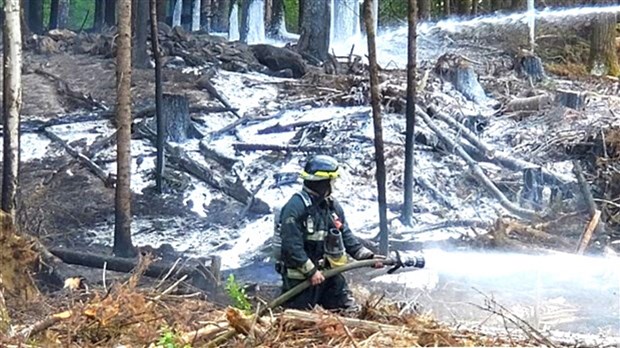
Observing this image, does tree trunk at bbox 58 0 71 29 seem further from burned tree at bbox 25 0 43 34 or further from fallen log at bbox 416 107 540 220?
fallen log at bbox 416 107 540 220

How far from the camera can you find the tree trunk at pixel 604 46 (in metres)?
22.8

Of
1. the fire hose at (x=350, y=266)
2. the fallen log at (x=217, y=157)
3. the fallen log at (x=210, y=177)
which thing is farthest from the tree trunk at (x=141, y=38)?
the fire hose at (x=350, y=266)

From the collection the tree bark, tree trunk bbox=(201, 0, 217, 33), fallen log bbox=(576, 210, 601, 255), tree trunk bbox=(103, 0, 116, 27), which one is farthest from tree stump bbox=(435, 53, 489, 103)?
tree trunk bbox=(201, 0, 217, 33)

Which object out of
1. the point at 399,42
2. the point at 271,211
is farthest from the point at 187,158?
the point at 399,42

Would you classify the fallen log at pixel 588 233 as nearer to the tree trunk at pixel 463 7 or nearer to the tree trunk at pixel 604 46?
the tree trunk at pixel 604 46

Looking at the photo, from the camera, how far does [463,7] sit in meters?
37.1

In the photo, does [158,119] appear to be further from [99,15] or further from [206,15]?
[206,15]

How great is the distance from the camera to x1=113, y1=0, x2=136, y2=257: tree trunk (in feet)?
37.9

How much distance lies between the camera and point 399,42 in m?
28.8

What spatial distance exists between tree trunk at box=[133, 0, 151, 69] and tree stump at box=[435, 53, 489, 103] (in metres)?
5.91

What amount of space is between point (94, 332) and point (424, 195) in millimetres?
8633

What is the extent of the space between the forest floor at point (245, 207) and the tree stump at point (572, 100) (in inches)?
9.9

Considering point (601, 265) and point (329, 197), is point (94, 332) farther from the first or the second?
point (601, 265)

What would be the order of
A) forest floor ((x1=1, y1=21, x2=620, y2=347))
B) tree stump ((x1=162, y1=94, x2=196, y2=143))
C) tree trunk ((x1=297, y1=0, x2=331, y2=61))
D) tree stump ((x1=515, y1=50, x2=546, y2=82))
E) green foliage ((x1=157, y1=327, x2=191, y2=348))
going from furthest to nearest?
tree trunk ((x1=297, y1=0, x2=331, y2=61))
tree stump ((x1=515, y1=50, x2=546, y2=82))
tree stump ((x1=162, y1=94, x2=196, y2=143))
forest floor ((x1=1, y1=21, x2=620, y2=347))
green foliage ((x1=157, y1=327, x2=191, y2=348))
